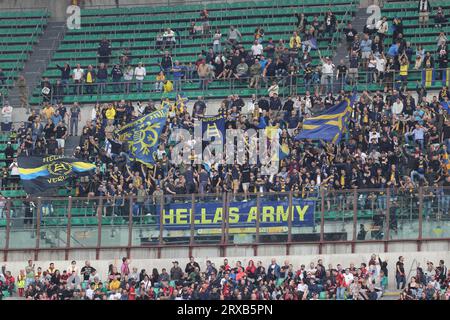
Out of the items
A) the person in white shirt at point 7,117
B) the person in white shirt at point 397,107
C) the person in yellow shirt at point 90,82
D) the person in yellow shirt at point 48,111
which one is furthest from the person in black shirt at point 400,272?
the person in white shirt at point 7,117

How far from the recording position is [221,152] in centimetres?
5869

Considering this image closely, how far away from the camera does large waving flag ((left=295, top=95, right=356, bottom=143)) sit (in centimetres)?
5850

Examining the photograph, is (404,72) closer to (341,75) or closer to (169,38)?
(341,75)

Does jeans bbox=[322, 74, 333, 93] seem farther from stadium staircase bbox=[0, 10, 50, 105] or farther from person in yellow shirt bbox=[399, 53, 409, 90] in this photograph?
stadium staircase bbox=[0, 10, 50, 105]

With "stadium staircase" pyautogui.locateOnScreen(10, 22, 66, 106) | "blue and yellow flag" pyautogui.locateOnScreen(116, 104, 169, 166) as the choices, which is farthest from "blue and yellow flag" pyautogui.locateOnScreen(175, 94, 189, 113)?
"stadium staircase" pyautogui.locateOnScreen(10, 22, 66, 106)

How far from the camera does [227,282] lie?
167 feet

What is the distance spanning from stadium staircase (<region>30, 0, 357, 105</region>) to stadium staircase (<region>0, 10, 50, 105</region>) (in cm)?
132

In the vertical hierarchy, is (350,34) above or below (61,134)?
above

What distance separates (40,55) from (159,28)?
5011 millimetres

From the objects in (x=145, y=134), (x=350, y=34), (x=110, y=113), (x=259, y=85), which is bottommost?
(x=145, y=134)

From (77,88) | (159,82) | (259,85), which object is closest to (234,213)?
(259,85)

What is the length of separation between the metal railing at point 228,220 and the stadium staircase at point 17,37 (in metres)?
13.7
